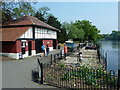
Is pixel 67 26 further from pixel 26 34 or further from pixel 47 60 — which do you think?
pixel 47 60

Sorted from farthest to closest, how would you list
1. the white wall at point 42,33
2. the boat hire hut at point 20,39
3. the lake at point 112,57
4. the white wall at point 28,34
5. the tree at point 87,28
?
the tree at point 87,28
the white wall at point 42,33
the white wall at point 28,34
the boat hire hut at point 20,39
the lake at point 112,57

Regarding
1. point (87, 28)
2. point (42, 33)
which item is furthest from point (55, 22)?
point (87, 28)

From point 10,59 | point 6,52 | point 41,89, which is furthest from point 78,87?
point 6,52

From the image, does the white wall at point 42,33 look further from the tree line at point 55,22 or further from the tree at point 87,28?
the tree at point 87,28

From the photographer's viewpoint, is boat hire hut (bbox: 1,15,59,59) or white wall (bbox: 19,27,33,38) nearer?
boat hire hut (bbox: 1,15,59,59)

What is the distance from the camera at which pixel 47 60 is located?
11.6 meters

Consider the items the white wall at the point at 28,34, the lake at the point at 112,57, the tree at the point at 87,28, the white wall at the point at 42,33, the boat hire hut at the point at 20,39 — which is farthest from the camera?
the tree at the point at 87,28

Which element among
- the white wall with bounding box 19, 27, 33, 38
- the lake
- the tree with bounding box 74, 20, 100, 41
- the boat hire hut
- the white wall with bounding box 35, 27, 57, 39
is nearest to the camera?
the lake

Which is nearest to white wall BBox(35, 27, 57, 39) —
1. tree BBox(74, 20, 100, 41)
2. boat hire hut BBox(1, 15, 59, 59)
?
boat hire hut BBox(1, 15, 59, 59)

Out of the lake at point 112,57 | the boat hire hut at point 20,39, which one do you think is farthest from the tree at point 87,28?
the boat hire hut at point 20,39

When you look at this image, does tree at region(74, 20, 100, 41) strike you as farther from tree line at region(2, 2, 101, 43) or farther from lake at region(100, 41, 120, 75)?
lake at region(100, 41, 120, 75)

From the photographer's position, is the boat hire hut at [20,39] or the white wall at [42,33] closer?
the boat hire hut at [20,39]

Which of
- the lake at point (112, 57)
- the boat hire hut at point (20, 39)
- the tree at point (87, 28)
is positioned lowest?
the lake at point (112, 57)

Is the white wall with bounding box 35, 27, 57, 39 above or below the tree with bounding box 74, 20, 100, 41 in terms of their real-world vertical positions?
below
